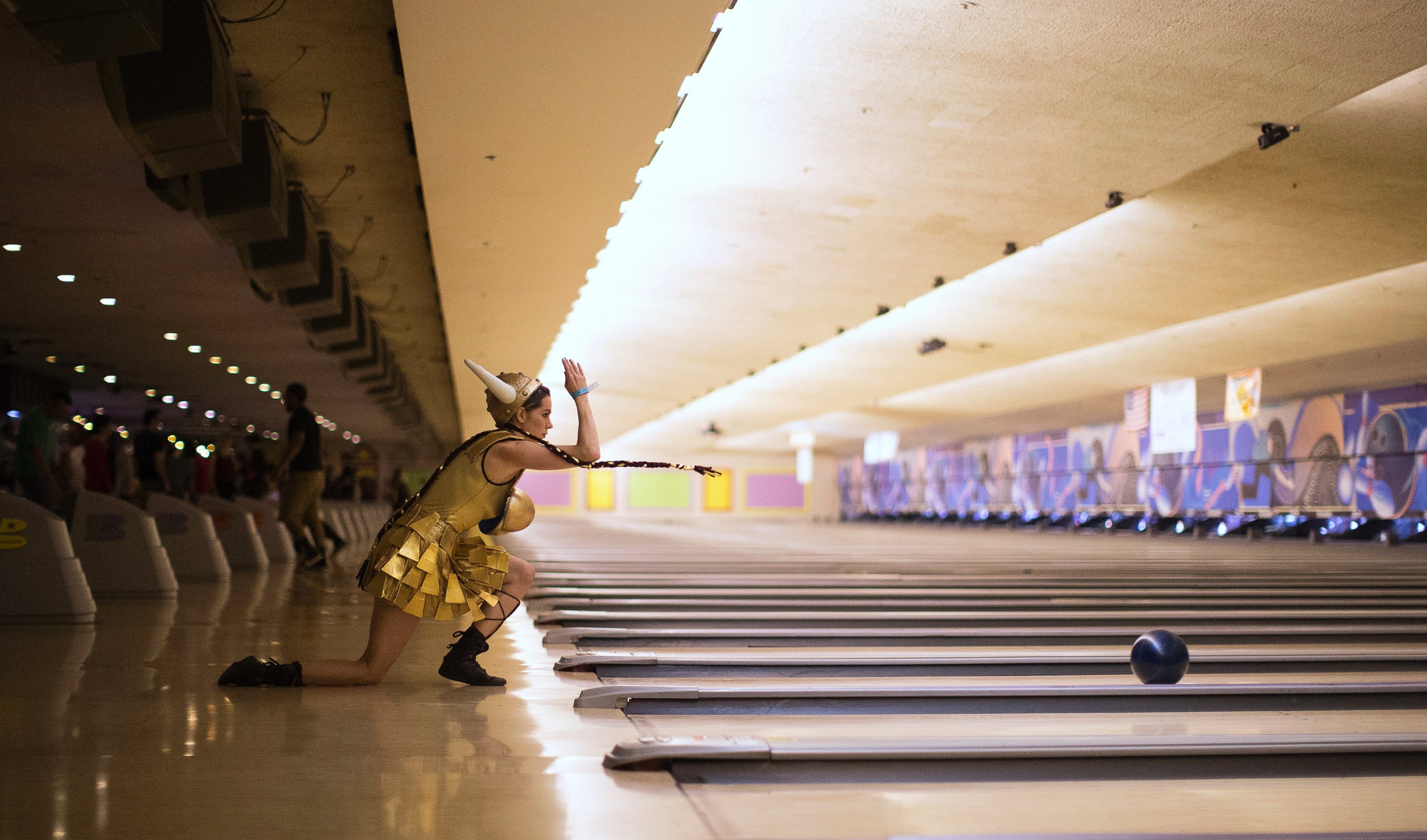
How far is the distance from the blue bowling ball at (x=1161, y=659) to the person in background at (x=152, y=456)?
854 centimetres

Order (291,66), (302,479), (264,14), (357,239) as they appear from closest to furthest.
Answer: (264,14) → (291,66) → (302,479) → (357,239)

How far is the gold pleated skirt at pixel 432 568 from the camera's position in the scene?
3.57 meters

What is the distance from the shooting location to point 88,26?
165 inches

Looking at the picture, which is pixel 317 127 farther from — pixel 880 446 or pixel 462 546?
pixel 880 446

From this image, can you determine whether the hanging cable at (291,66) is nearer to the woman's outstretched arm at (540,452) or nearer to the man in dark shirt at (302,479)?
the man in dark shirt at (302,479)

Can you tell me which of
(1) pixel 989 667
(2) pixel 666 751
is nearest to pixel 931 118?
(1) pixel 989 667

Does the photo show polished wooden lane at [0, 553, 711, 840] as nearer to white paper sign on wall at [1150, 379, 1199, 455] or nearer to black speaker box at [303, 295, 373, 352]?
black speaker box at [303, 295, 373, 352]

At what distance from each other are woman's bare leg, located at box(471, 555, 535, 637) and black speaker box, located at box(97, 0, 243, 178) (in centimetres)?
288

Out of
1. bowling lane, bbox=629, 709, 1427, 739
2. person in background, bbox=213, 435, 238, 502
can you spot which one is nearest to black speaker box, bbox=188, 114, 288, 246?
bowling lane, bbox=629, 709, 1427, 739

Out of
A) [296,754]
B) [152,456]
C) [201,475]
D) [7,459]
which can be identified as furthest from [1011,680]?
[7,459]

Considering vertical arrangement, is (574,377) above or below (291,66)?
below

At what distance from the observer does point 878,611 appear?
22.4 ft

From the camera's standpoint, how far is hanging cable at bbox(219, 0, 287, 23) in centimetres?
551

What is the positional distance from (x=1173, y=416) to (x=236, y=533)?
15711 mm
